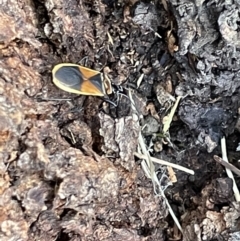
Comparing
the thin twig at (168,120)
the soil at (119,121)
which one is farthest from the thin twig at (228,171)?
the thin twig at (168,120)

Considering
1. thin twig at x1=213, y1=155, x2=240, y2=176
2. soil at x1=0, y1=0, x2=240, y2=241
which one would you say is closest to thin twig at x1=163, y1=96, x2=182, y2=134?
soil at x1=0, y1=0, x2=240, y2=241

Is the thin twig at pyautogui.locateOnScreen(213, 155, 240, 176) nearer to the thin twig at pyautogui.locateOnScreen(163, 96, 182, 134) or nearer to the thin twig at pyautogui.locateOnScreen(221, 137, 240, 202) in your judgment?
the thin twig at pyautogui.locateOnScreen(221, 137, 240, 202)

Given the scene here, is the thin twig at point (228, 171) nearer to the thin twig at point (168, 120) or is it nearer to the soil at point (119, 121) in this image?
the soil at point (119, 121)

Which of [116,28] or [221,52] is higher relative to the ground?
[116,28]

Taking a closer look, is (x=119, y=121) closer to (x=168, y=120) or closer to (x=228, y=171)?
(x=168, y=120)

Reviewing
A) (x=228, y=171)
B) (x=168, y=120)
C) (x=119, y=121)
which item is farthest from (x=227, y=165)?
(x=119, y=121)

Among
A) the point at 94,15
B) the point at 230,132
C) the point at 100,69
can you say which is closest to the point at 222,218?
the point at 230,132

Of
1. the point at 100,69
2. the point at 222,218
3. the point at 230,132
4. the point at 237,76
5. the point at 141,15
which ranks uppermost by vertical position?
the point at 141,15

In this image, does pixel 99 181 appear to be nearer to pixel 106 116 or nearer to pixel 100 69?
pixel 106 116
